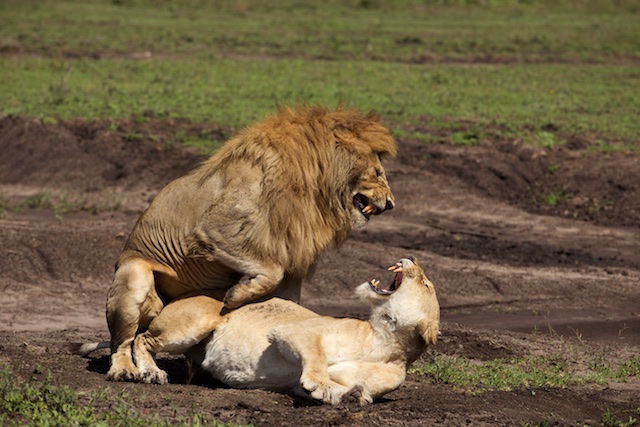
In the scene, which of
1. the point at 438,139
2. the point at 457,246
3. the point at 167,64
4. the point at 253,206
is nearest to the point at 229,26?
the point at 167,64

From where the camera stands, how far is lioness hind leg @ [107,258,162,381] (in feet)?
21.0

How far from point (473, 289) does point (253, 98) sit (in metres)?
8.32

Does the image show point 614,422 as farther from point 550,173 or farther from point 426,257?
point 550,173

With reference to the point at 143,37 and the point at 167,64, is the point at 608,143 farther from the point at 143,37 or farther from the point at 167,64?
the point at 143,37

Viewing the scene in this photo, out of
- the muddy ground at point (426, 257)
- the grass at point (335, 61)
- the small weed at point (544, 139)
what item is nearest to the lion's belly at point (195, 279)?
the muddy ground at point (426, 257)

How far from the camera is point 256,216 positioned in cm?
629

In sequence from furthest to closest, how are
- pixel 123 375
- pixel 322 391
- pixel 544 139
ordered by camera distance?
pixel 544 139 < pixel 123 375 < pixel 322 391

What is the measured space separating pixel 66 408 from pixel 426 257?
20.3 feet

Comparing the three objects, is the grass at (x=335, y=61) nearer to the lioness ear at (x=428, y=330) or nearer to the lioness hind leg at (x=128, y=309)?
the lioness hind leg at (x=128, y=309)

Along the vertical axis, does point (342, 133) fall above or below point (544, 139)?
above

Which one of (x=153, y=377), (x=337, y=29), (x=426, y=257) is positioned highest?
(x=153, y=377)

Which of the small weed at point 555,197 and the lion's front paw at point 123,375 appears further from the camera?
the small weed at point 555,197

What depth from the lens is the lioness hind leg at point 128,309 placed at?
252 inches

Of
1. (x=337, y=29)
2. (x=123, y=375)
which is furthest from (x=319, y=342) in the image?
(x=337, y=29)
